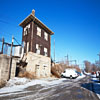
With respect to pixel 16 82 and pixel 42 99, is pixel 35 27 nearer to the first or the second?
pixel 16 82

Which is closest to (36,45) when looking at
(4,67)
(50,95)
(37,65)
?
(37,65)

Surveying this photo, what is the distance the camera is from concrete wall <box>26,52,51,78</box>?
1465cm

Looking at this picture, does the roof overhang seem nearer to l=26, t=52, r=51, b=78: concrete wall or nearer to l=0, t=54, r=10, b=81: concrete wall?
l=26, t=52, r=51, b=78: concrete wall

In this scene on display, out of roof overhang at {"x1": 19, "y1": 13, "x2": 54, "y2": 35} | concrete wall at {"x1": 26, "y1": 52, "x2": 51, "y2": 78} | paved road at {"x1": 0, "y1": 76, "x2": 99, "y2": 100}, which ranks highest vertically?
roof overhang at {"x1": 19, "y1": 13, "x2": 54, "y2": 35}

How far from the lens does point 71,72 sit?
19.1 m

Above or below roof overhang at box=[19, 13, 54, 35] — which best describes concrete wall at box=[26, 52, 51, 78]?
below

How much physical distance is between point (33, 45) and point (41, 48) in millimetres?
2350

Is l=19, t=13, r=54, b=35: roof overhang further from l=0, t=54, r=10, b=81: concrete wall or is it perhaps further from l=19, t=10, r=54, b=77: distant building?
l=0, t=54, r=10, b=81: concrete wall

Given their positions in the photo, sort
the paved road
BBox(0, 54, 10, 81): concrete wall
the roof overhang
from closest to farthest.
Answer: the paved road, BBox(0, 54, 10, 81): concrete wall, the roof overhang

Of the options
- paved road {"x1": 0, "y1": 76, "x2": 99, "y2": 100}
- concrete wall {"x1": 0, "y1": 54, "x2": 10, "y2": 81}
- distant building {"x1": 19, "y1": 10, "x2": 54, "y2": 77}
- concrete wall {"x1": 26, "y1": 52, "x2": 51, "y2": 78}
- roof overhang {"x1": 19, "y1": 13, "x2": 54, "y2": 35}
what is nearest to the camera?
paved road {"x1": 0, "y1": 76, "x2": 99, "y2": 100}

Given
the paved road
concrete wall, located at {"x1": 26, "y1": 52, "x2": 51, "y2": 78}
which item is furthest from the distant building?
the paved road

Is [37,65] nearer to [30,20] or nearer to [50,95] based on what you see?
[30,20]

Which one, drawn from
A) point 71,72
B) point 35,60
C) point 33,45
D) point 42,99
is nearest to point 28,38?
point 33,45

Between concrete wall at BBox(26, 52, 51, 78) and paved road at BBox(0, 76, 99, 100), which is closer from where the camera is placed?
paved road at BBox(0, 76, 99, 100)
